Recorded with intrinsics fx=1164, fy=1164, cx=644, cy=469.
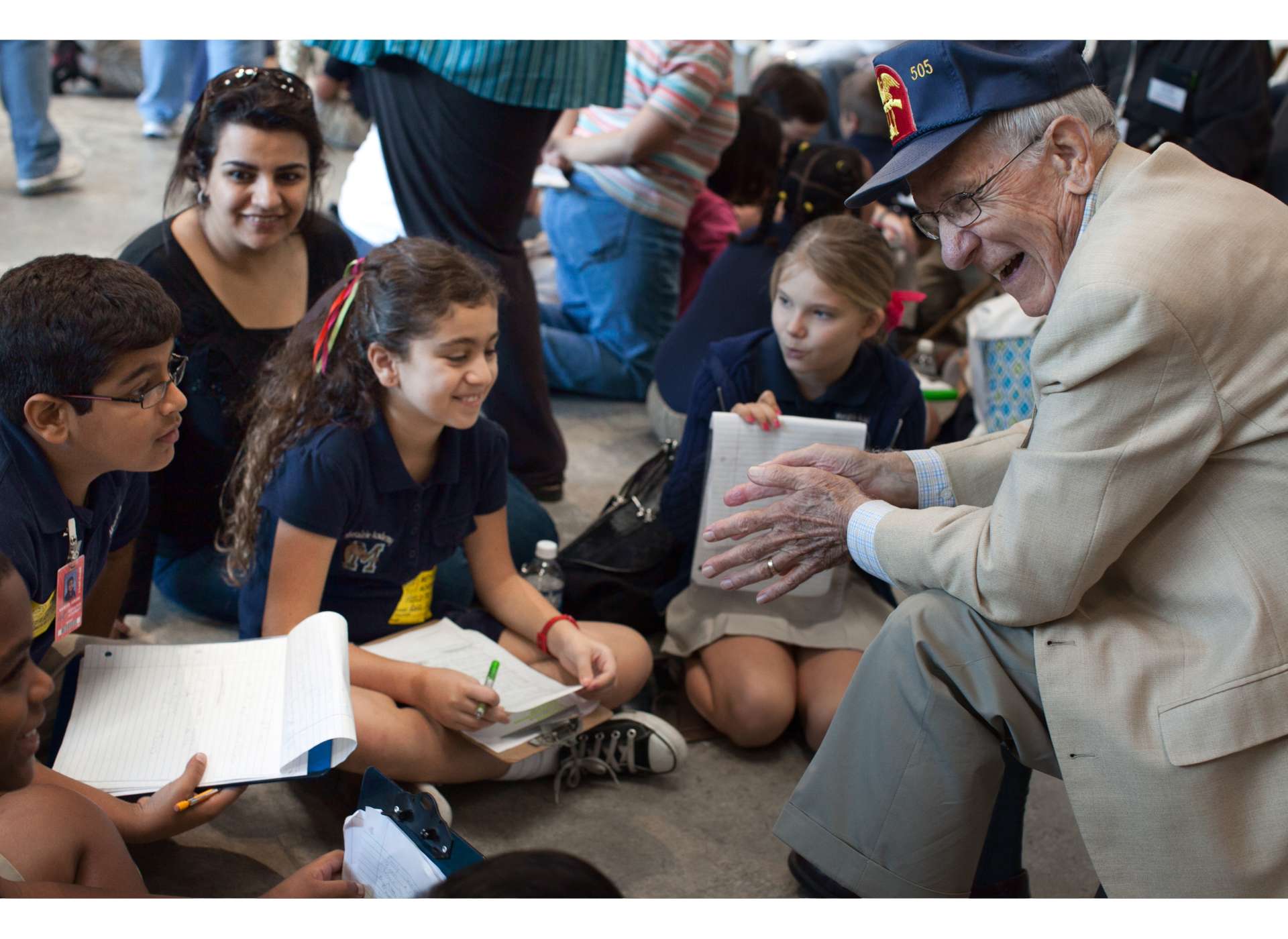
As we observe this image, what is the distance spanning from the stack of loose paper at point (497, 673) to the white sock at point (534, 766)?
2.9 inches

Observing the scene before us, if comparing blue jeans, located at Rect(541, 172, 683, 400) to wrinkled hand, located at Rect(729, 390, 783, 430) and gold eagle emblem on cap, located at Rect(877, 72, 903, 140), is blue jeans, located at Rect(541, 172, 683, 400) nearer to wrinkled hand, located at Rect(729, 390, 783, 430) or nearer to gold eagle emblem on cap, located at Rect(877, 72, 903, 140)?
wrinkled hand, located at Rect(729, 390, 783, 430)

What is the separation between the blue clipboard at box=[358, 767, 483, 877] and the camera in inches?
53.4

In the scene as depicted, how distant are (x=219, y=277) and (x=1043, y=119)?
1573 mm

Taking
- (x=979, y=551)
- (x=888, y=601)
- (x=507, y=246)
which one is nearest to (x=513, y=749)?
(x=979, y=551)

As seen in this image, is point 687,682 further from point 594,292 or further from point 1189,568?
point 594,292

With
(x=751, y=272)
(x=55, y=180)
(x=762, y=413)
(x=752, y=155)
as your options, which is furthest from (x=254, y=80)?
(x=55, y=180)

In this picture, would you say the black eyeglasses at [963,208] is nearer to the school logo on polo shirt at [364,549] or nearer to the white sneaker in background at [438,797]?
the school logo on polo shirt at [364,549]

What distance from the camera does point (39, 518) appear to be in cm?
160

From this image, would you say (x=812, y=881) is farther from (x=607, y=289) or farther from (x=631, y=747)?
(x=607, y=289)

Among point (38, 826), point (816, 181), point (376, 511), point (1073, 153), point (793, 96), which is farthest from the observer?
point (793, 96)

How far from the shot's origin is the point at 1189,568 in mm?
1459

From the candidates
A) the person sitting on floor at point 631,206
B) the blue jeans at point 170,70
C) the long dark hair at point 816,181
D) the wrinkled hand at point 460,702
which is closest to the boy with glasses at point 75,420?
the wrinkled hand at point 460,702

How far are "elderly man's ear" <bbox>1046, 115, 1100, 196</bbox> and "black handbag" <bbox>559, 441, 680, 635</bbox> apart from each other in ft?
3.82

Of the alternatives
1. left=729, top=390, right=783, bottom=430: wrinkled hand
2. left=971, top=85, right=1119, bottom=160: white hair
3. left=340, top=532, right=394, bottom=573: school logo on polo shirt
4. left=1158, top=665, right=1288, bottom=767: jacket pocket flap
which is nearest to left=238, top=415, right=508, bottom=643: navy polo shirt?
left=340, top=532, right=394, bottom=573: school logo on polo shirt
